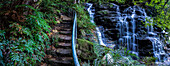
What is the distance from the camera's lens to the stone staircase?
2.97 meters

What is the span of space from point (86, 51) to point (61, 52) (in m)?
0.82

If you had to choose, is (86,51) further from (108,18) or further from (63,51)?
(108,18)

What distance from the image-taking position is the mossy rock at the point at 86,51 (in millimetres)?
2961

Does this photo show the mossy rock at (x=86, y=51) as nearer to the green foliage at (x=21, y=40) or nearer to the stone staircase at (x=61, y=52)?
the stone staircase at (x=61, y=52)

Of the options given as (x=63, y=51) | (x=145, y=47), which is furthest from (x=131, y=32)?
(x=63, y=51)

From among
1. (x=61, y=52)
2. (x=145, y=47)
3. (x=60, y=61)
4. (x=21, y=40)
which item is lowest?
(x=145, y=47)

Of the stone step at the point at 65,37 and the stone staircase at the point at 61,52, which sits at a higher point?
the stone step at the point at 65,37

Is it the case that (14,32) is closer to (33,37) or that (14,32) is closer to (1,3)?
(33,37)

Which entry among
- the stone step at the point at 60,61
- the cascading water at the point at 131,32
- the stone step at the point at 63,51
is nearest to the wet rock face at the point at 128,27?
the cascading water at the point at 131,32

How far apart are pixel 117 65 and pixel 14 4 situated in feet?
10.1

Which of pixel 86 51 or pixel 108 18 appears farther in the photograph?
pixel 108 18

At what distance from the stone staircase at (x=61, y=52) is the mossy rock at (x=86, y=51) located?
1.08 ft

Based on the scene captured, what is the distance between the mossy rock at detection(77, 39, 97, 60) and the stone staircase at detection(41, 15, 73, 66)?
1.08ft

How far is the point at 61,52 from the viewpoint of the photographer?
3.23 m
